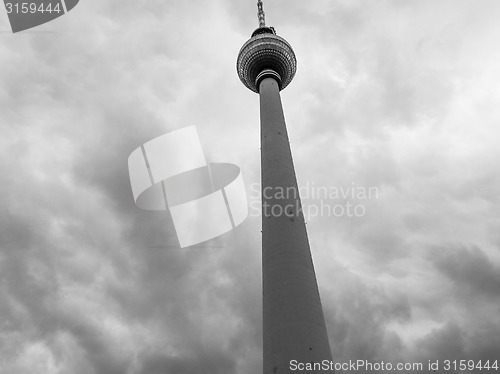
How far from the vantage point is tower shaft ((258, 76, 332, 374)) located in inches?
1533

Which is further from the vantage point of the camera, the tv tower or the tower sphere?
the tower sphere

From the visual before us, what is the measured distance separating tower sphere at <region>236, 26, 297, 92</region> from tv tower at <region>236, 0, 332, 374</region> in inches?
428

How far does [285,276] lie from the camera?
43.8m

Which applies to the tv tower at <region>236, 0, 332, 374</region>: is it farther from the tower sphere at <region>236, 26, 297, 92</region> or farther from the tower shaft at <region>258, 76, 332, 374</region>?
the tower sphere at <region>236, 26, 297, 92</region>

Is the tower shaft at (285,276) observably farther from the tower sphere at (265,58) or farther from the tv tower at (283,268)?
the tower sphere at (265,58)

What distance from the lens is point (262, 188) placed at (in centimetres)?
5591

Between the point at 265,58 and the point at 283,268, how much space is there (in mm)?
47033

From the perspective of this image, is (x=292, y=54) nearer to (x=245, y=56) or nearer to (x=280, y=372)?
(x=245, y=56)

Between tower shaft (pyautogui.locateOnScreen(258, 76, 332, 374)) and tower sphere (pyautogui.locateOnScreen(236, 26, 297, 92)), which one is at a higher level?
tower sphere (pyautogui.locateOnScreen(236, 26, 297, 92))

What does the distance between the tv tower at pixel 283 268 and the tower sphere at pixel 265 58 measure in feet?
35.7

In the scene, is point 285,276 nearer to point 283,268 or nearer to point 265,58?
point 283,268

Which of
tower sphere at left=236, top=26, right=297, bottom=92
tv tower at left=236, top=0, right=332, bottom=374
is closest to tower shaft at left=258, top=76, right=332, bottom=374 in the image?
tv tower at left=236, top=0, right=332, bottom=374

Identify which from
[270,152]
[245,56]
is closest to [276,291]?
[270,152]

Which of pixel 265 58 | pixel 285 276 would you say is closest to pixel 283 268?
pixel 285 276
